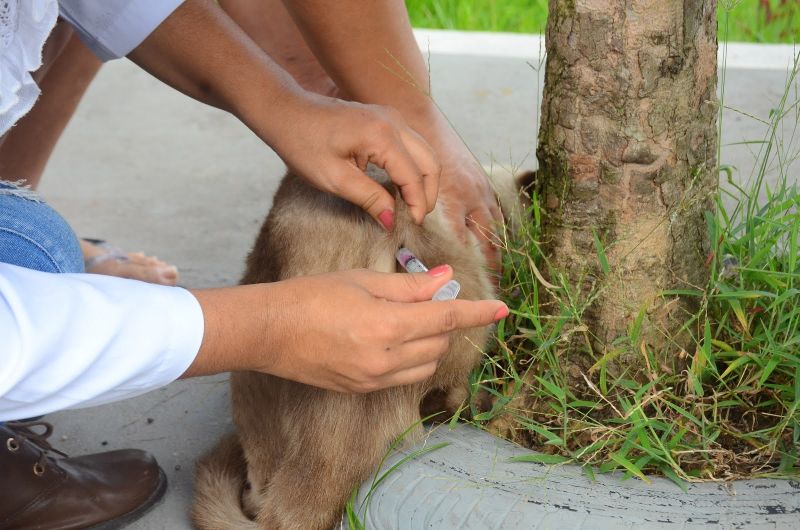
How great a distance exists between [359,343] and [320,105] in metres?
0.42

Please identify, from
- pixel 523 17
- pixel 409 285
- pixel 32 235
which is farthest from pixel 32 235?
pixel 523 17

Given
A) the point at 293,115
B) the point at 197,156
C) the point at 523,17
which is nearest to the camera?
the point at 293,115

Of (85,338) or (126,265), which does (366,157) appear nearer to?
(85,338)

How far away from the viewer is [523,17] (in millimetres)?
3699

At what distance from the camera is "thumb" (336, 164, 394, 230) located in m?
1.43

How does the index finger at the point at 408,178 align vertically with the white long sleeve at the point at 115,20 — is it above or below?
below

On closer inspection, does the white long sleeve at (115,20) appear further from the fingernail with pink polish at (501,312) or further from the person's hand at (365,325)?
the fingernail with pink polish at (501,312)

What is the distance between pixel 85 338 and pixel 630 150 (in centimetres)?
80

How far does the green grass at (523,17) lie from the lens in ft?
11.3

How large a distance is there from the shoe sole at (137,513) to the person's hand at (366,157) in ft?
2.28

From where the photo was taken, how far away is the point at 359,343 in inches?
49.8

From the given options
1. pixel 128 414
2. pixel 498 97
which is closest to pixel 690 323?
pixel 128 414

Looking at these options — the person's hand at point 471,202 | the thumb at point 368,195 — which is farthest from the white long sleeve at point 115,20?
the person's hand at point 471,202

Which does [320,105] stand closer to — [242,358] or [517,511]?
[242,358]
